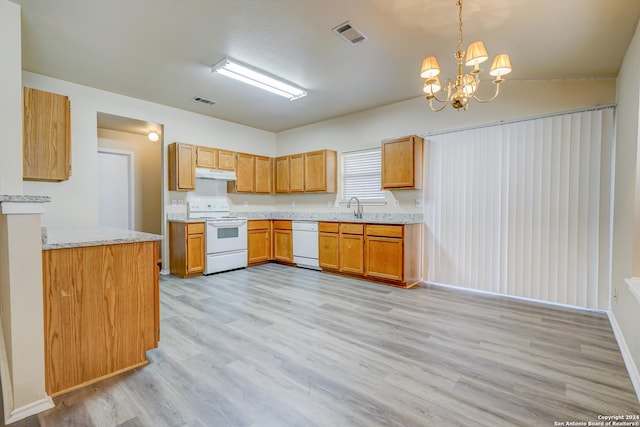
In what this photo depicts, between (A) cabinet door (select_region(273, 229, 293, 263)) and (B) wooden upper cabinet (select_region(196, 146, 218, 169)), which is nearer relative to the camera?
(B) wooden upper cabinet (select_region(196, 146, 218, 169))

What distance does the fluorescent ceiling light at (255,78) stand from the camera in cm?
334

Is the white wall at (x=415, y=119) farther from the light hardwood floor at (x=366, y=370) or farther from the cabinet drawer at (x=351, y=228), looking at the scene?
the light hardwood floor at (x=366, y=370)

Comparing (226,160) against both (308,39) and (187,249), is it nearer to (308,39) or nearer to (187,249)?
(187,249)

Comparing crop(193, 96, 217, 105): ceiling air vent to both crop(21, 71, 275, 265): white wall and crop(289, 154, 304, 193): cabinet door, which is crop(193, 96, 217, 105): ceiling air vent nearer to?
crop(21, 71, 275, 265): white wall

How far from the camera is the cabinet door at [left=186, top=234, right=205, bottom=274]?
4668mm

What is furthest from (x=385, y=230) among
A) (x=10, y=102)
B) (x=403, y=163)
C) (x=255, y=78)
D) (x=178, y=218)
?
(x=10, y=102)

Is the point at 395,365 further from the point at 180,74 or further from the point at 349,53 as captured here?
the point at 180,74

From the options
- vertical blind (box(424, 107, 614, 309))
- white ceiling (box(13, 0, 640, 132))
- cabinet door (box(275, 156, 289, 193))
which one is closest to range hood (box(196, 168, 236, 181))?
cabinet door (box(275, 156, 289, 193))

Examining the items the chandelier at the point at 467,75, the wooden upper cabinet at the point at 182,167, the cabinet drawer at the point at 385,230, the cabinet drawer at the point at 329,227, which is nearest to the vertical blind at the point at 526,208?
the cabinet drawer at the point at 385,230

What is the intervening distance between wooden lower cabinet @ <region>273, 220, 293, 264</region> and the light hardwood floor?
2.21m

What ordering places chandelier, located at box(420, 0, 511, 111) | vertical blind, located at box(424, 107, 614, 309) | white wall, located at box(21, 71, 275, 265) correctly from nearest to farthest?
chandelier, located at box(420, 0, 511, 111) → vertical blind, located at box(424, 107, 614, 309) → white wall, located at box(21, 71, 275, 265)

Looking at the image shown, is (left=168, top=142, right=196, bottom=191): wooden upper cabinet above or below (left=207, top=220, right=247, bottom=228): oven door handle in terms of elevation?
above

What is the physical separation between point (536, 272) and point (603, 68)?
2.26 m

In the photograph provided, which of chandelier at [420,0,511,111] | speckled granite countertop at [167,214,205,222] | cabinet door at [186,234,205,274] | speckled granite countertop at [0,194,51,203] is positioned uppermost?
chandelier at [420,0,511,111]
